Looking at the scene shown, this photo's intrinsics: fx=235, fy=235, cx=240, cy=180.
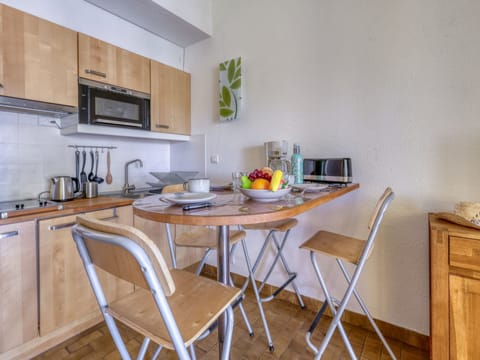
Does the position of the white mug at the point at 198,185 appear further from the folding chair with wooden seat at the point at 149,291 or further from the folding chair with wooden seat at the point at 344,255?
the folding chair with wooden seat at the point at 344,255

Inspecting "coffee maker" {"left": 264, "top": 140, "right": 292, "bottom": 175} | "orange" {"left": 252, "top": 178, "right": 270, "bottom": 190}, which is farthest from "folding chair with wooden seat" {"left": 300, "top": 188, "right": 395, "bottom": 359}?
"coffee maker" {"left": 264, "top": 140, "right": 292, "bottom": 175}

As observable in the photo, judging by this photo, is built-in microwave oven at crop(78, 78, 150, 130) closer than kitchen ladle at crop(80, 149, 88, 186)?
Yes

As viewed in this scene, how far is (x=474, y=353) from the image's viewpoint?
41.9 inches

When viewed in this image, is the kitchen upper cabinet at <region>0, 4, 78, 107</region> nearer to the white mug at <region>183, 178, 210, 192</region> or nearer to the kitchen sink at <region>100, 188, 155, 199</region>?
the kitchen sink at <region>100, 188, 155, 199</region>

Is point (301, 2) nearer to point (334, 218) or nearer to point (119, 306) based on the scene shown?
point (334, 218)

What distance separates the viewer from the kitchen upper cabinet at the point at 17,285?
1.27m

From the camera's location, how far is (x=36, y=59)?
1525mm

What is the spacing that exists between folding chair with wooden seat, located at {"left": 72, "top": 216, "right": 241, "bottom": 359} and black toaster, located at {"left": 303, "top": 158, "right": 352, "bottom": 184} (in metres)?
1.00

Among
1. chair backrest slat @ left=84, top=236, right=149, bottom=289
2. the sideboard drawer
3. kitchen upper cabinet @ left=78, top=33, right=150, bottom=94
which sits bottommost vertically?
the sideboard drawer

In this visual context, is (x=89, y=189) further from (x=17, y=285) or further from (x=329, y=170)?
(x=329, y=170)

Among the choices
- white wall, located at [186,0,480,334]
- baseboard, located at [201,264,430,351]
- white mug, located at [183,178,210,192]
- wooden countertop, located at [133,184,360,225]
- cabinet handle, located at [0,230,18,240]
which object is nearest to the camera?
wooden countertop, located at [133,184,360,225]

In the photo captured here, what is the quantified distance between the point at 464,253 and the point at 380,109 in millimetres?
954

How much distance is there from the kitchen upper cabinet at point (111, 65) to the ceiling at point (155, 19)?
393 millimetres

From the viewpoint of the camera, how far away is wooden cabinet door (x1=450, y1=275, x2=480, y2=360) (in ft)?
3.47
